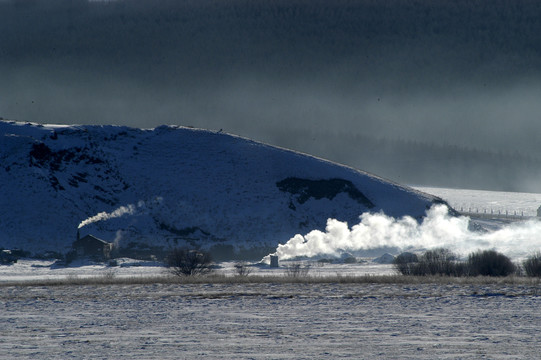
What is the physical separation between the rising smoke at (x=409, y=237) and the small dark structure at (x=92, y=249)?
21721 millimetres

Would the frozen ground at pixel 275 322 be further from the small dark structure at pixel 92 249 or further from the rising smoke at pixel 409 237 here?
the rising smoke at pixel 409 237

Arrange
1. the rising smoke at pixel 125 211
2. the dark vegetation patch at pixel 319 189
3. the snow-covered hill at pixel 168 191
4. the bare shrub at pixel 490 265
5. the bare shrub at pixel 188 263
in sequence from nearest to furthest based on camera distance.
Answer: the bare shrub at pixel 490 265 → the bare shrub at pixel 188 263 → the snow-covered hill at pixel 168 191 → the rising smoke at pixel 125 211 → the dark vegetation patch at pixel 319 189

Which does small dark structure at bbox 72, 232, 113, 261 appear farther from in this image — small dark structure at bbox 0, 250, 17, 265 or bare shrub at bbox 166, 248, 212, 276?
bare shrub at bbox 166, 248, 212, 276

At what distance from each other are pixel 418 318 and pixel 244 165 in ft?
358

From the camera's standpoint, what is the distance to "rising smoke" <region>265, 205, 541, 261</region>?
Result: 100500 mm

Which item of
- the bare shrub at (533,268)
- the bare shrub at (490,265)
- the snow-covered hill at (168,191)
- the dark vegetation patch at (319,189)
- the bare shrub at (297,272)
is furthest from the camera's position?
the dark vegetation patch at (319,189)

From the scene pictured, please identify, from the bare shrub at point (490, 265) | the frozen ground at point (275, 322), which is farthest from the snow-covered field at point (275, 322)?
the bare shrub at point (490, 265)

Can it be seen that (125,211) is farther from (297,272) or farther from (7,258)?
(297,272)

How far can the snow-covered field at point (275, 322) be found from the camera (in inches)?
859

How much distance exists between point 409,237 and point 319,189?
21.1 m

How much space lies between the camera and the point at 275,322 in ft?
90.6

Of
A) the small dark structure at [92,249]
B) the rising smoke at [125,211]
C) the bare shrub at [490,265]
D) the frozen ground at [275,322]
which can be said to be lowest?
the frozen ground at [275,322]

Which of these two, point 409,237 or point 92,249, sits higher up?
point 409,237

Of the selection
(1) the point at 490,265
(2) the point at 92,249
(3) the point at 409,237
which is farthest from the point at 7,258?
(1) the point at 490,265
